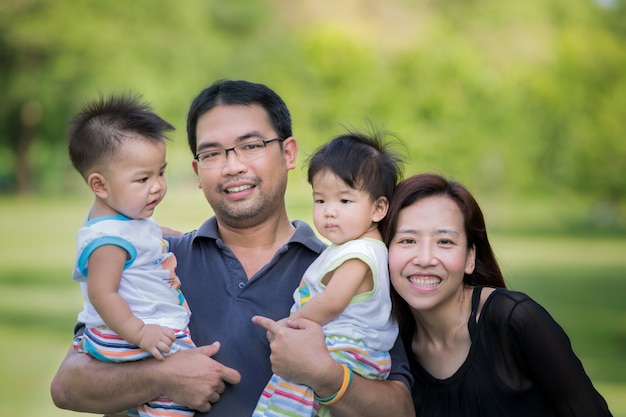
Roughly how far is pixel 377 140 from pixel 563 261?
1619 cm

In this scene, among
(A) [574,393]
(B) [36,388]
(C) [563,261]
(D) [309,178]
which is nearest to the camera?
(A) [574,393]

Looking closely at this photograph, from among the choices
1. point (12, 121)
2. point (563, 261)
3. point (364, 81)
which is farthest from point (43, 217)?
point (563, 261)

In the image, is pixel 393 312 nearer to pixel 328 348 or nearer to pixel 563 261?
pixel 328 348

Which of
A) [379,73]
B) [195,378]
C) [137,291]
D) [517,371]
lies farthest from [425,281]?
[379,73]

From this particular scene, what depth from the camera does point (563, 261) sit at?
17.8 m

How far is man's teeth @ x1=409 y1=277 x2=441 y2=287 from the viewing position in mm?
2389

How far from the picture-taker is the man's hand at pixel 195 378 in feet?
7.86

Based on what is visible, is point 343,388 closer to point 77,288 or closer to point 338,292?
point 338,292

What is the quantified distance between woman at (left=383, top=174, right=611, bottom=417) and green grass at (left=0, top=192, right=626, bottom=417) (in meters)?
7.24

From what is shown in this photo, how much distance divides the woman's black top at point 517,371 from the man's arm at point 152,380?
2.19 ft

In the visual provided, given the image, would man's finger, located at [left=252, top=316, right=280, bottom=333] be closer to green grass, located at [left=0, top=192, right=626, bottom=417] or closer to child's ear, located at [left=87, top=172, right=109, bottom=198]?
child's ear, located at [left=87, top=172, right=109, bottom=198]

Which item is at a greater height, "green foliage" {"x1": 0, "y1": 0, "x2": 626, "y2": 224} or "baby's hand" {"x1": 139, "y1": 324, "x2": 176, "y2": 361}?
"green foliage" {"x1": 0, "y1": 0, "x2": 626, "y2": 224}

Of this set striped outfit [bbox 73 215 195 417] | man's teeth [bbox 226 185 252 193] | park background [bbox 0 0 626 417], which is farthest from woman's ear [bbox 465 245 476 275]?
park background [bbox 0 0 626 417]

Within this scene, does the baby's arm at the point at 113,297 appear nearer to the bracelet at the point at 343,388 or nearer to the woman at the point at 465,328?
the bracelet at the point at 343,388
